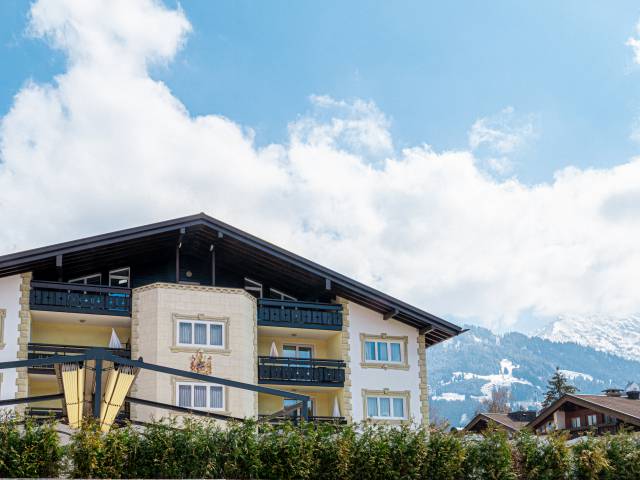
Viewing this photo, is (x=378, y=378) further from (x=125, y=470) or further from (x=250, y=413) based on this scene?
(x=125, y=470)

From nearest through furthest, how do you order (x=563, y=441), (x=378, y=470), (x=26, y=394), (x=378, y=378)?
(x=378, y=470) < (x=563, y=441) < (x=26, y=394) < (x=378, y=378)

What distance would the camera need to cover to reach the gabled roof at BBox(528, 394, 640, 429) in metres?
47.1

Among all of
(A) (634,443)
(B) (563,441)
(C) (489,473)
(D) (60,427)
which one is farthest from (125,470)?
(A) (634,443)

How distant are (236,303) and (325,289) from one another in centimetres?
409

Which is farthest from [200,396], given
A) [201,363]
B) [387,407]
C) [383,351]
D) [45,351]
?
[383,351]

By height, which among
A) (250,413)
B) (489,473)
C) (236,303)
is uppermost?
(236,303)

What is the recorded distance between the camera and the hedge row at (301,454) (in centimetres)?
1850

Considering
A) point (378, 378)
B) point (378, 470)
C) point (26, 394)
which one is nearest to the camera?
point (378, 470)

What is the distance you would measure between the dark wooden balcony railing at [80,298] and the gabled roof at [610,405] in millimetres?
20648

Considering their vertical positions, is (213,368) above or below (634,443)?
above

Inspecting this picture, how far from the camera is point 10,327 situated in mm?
35281

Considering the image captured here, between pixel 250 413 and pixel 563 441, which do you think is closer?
pixel 563 441

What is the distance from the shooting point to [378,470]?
20688 millimetres

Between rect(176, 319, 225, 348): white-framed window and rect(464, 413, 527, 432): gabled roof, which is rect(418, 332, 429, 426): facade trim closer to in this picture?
rect(176, 319, 225, 348): white-framed window
